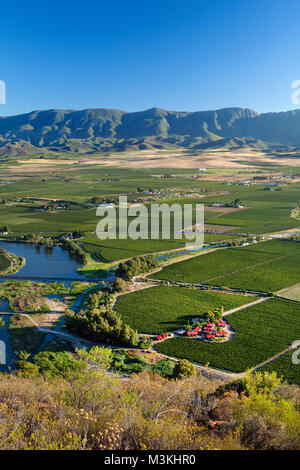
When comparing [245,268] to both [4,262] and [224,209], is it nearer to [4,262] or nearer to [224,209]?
[4,262]

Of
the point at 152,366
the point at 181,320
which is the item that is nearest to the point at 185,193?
the point at 181,320

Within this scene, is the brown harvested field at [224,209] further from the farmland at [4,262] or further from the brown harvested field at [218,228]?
the farmland at [4,262]

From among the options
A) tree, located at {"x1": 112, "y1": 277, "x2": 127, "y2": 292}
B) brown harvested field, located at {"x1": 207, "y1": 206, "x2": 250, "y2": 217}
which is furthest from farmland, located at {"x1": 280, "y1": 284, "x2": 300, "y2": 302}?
brown harvested field, located at {"x1": 207, "y1": 206, "x2": 250, "y2": 217}

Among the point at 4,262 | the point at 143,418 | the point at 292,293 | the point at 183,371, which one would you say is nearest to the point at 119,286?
the point at 183,371

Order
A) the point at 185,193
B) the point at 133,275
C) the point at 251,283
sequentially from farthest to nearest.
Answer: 1. the point at 185,193
2. the point at 133,275
3. the point at 251,283
